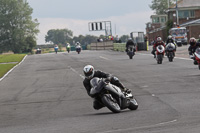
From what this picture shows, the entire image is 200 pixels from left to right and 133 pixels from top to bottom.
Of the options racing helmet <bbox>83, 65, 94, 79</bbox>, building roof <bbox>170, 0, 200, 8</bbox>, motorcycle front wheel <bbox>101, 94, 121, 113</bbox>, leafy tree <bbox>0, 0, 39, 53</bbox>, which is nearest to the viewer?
motorcycle front wheel <bbox>101, 94, 121, 113</bbox>

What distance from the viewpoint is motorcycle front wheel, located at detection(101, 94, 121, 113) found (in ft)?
35.6

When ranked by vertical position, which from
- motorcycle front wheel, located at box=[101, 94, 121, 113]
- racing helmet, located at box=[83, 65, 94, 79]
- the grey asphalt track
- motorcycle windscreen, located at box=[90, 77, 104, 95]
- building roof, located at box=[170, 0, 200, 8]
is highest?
building roof, located at box=[170, 0, 200, 8]

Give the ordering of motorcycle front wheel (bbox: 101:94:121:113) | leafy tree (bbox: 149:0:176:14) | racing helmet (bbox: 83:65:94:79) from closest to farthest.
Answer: motorcycle front wheel (bbox: 101:94:121:113), racing helmet (bbox: 83:65:94:79), leafy tree (bbox: 149:0:176:14)

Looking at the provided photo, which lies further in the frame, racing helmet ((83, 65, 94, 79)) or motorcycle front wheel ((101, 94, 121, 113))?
racing helmet ((83, 65, 94, 79))

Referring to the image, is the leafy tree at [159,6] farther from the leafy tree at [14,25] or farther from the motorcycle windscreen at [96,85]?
the motorcycle windscreen at [96,85]

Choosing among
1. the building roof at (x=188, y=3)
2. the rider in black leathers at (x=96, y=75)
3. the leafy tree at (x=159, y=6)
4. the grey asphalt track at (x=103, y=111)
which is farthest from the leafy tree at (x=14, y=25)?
the rider in black leathers at (x=96, y=75)

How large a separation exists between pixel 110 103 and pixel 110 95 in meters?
0.19

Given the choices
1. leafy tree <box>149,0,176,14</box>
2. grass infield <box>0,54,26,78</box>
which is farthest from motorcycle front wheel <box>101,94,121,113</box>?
leafy tree <box>149,0,176,14</box>

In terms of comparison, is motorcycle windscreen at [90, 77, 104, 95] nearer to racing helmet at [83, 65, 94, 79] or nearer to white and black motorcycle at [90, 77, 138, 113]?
white and black motorcycle at [90, 77, 138, 113]

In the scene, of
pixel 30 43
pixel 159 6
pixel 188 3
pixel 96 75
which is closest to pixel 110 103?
pixel 96 75

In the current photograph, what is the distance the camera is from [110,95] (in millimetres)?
10938

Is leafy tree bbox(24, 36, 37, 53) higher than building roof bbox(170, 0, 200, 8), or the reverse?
building roof bbox(170, 0, 200, 8)

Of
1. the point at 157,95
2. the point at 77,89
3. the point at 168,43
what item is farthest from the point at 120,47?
the point at 157,95

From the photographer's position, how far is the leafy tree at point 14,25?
111 m
